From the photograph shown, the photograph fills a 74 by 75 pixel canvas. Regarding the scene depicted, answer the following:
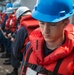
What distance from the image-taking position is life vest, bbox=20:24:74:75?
188 centimetres

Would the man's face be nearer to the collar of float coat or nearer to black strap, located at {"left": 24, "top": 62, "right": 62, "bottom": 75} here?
the collar of float coat

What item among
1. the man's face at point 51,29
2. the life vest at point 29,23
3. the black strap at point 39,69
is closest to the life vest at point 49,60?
the black strap at point 39,69

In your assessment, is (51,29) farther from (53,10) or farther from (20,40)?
(20,40)

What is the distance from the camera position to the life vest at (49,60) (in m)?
1.88

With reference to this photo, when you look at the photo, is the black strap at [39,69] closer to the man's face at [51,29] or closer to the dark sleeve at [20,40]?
the man's face at [51,29]

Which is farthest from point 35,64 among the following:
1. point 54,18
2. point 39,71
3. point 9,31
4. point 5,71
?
point 9,31

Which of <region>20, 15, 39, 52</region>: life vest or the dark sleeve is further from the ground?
<region>20, 15, 39, 52</region>: life vest

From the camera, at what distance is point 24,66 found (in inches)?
85.0

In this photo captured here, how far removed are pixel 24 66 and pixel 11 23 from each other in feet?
15.4

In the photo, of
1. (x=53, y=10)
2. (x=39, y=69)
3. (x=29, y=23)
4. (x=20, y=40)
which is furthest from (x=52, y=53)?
(x=20, y=40)

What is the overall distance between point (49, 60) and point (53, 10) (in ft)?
1.27

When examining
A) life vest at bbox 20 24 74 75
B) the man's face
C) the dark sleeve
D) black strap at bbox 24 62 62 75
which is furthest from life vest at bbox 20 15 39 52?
the man's face

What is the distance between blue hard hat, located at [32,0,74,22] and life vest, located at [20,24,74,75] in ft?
0.67

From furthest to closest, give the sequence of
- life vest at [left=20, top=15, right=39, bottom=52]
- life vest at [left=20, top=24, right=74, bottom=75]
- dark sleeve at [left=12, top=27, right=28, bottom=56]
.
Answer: dark sleeve at [left=12, top=27, right=28, bottom=56]
life vest at [left=20, top=15, right=39, bottom=52]
life vest at [left=20, top=24, right=74, bottom=75]
